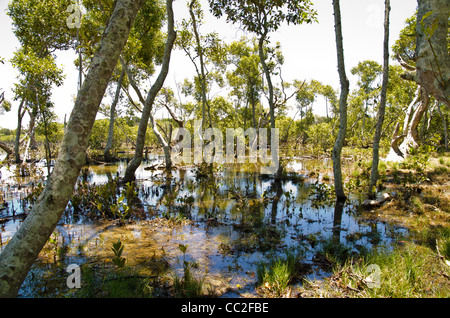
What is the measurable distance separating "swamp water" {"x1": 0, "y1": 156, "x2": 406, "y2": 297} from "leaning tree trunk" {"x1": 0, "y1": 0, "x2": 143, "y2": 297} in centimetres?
111

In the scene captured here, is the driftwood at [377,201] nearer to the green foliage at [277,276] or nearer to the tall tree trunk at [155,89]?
the green foliage at [277,276]

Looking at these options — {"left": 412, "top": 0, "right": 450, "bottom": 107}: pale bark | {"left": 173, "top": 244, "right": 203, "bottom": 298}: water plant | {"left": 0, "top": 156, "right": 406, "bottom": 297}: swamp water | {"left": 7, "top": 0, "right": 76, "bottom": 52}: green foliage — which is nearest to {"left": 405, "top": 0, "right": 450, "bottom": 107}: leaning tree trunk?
{"left": 412, "top": 0, "right": 450, "bottom": 107}: pale bark

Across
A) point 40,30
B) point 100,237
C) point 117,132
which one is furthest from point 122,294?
point 117,132

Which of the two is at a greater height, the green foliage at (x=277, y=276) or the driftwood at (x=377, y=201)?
the driftwood at (x=377, y=201)

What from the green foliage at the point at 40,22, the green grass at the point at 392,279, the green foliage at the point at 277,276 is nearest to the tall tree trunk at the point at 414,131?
the green grass at the point at 392,279

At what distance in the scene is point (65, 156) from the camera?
2381 millimetres

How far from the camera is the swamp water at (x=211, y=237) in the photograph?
3.53 metres

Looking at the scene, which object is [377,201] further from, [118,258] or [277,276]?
[118,258]

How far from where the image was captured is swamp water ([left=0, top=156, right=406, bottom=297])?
3529 mm

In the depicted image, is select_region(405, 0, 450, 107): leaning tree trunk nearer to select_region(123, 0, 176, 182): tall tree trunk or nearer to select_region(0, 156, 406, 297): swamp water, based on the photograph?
select_region(0, 156, 406, 297): swamp water

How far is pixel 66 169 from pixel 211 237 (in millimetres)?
3309

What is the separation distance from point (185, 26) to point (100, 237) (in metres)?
14.8

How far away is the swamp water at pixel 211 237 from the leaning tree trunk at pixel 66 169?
1106mm
